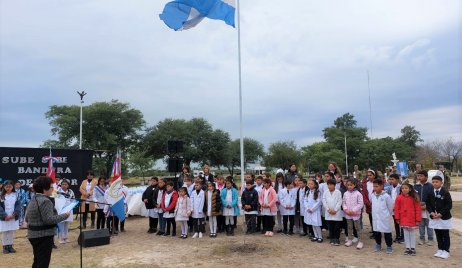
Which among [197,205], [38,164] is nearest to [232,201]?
[197,205]

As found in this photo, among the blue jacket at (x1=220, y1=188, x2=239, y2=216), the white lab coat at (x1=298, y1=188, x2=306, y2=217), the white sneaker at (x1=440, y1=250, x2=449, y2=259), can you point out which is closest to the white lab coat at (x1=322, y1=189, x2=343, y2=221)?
the white lab coat at (x1=298, y1=188, x2=306, y2=217)

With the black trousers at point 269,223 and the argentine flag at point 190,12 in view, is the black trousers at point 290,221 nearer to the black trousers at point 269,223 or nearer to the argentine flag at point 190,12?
the black trousers at point 269,223

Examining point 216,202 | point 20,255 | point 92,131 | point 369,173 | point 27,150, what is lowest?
point 20,255

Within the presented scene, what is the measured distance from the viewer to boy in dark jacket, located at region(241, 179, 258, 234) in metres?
10.4

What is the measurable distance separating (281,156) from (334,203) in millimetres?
50039

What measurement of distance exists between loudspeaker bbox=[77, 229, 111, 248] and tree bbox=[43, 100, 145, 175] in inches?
1273

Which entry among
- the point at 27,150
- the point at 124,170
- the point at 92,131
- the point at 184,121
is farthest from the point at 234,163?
the point at 27,150

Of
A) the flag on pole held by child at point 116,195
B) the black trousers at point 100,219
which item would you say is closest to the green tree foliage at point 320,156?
the black trousers at point 100,219

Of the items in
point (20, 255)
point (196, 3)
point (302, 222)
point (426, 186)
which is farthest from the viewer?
point (196, 3)

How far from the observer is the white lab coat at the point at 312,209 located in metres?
9.16

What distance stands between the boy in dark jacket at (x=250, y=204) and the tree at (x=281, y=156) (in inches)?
1862

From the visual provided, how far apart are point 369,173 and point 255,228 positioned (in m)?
3.53

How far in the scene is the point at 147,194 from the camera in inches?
462

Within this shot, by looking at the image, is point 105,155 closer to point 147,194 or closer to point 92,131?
point 92,131
